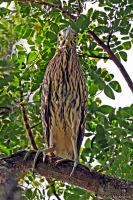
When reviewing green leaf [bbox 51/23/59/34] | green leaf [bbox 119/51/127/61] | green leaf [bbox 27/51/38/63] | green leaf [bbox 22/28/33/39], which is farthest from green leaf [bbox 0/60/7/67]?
green leaf [bbox 119/51/127/61]

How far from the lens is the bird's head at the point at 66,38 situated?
7.27 feet

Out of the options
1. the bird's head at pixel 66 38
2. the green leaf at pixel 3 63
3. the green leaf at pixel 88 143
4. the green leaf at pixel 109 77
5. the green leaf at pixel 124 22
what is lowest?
the green leaf at pixel 88 143

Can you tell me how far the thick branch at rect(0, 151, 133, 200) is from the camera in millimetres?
1469

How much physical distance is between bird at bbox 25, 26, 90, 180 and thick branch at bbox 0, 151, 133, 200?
55 cm

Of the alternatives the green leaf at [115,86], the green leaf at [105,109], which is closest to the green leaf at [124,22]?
the green leaf at [115,86]

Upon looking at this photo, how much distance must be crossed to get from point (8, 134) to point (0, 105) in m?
0.33

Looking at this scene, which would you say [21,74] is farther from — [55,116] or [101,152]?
[101,152]

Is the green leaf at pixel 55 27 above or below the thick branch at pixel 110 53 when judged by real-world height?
above

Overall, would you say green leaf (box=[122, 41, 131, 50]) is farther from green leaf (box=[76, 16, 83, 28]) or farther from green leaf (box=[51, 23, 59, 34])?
green leaf (box=[51, 23, 59, 34])

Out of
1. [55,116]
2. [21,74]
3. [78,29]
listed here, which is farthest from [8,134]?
[78,29]

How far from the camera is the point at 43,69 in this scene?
256cm

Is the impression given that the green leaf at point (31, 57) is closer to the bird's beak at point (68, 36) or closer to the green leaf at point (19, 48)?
the green leaf at point (19, 48)

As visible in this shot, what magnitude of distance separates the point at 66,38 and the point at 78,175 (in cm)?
140

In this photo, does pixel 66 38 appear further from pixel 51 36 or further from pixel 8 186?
pixel 8 186
